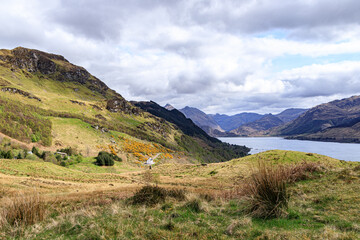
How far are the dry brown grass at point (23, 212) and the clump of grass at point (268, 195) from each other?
9016mm

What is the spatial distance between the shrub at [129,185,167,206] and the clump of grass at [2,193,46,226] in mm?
4634

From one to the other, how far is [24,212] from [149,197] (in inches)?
230

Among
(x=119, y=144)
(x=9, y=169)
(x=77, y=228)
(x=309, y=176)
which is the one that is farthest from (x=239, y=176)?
(x=119, y=144)

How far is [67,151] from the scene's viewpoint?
176 feet

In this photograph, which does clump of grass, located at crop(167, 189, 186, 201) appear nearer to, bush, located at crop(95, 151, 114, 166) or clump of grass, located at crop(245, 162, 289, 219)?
clump of grass, located at crop(245, 162, 289, 219)

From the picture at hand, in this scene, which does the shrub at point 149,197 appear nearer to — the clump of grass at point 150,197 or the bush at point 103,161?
the clump of grass at point 150,197

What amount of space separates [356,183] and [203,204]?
33.1ft

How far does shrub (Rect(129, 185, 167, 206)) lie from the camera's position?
1161 centimetres

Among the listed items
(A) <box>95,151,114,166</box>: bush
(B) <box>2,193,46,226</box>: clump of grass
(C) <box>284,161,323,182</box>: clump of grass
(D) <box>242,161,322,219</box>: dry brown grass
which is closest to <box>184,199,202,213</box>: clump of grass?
(D) <box>242,161,322,219</box>: dry brown grass

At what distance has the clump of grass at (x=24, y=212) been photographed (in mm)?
7902

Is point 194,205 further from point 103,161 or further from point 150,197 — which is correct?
point 103,161

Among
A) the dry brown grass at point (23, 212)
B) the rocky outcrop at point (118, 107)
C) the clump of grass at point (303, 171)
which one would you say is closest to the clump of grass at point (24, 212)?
the dry brown grass at point (23, 212)

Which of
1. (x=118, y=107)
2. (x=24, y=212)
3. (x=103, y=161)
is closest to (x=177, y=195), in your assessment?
(x=24, y=212)

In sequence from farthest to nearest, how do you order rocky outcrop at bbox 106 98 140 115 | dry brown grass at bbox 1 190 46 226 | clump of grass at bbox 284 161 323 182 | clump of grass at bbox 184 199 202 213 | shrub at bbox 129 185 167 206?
rocky outcrop at bbox 106 98 140 115
clump of grass at bbox 284 161 323 182
shrub at bbox 129 185 167 206
clump of grass at bbox 184 199 202 213
dry brown grass at bbox 1 190 46 226
